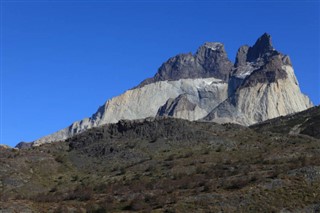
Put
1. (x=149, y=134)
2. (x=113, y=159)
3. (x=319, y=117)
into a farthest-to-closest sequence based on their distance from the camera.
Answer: (x=319, y=117), (x=149, y=134), (x=113, y=159)

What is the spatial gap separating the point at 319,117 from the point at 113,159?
8125 centimetres

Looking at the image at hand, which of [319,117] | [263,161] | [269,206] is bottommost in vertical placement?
[269,206]

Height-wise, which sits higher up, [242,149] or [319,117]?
[319,117]

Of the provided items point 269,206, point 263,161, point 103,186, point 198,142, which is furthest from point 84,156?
point 269,206

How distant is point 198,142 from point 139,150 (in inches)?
315

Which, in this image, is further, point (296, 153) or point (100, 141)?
point (100, 141)

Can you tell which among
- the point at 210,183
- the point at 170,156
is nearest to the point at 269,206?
the point at 210,183

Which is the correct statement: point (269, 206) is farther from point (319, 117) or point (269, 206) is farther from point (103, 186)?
point (319, 117)

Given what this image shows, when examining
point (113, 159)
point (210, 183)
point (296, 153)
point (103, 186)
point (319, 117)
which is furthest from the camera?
point (319, 117)

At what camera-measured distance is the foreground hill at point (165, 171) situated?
39312 millimetres

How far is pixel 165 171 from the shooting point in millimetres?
59344

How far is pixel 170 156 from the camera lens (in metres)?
66.6

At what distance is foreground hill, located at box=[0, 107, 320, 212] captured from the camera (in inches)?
1548

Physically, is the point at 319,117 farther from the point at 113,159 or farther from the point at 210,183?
the point at 210,183
